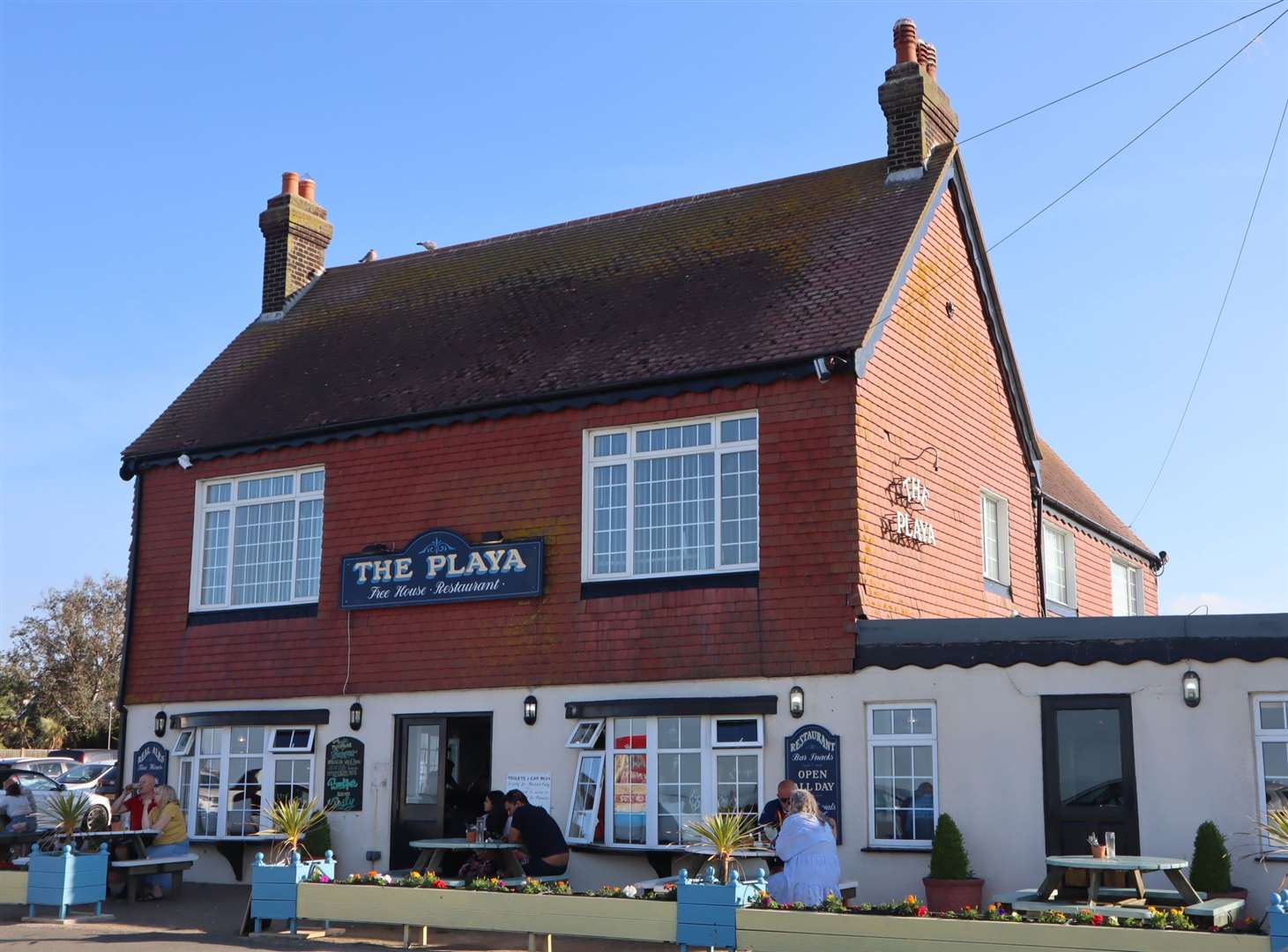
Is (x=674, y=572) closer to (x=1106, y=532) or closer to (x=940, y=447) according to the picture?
(x=940, y=447)

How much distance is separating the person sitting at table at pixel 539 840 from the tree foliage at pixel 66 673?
33.9 meters

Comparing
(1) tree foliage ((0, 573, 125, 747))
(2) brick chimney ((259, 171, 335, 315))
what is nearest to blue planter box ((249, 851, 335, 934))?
(2) brick chimney ((259, 171, 335, 315))

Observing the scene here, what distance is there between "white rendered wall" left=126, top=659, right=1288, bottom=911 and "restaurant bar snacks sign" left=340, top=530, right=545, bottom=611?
1.41 m

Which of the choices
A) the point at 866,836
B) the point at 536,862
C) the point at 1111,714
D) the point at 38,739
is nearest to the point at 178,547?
the point at 536,862

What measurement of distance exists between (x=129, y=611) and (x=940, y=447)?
11.0 m

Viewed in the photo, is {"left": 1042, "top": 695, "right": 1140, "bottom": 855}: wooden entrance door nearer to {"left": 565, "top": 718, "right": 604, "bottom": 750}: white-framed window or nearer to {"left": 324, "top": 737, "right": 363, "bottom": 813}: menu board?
{"left": 565, "top": 718, "right": 604, "bottom": 750}: white-framed window

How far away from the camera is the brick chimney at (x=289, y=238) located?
73.1 feet

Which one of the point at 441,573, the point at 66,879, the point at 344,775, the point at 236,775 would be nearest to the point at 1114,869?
the point at 441,573

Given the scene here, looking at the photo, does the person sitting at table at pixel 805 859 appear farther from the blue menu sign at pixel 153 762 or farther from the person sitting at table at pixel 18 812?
the person sitting at table at pixel 18 812

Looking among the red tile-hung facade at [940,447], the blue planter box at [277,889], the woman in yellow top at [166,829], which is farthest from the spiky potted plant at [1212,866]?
the woman in yellow top at [166,829]

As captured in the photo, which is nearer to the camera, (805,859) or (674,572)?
(805,859)

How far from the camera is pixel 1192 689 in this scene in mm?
12500

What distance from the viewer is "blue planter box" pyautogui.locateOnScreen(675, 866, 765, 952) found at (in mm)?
10617

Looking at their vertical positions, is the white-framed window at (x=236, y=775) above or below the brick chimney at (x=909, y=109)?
below
